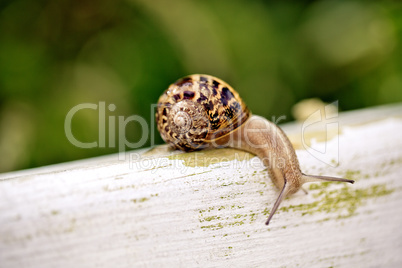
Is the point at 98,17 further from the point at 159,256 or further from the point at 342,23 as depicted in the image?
the point at 159,256

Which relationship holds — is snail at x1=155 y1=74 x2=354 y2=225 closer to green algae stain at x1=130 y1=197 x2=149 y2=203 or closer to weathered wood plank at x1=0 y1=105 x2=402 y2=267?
weathered wood plank at x1=0 y1=105 x2=402 y2=267

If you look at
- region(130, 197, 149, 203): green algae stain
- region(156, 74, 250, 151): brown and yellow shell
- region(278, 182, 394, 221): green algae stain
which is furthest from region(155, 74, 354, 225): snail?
region(130, 197, 149, 203): green algae stain

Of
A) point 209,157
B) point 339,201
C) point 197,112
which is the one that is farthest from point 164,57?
point 339,201

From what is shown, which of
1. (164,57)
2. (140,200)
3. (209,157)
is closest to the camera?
(140,200)

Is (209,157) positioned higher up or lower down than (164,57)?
lower down

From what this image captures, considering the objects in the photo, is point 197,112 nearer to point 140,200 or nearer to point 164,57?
point 140,200

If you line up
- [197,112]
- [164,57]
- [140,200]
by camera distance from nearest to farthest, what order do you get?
[140,200], [197,112], [164,57]

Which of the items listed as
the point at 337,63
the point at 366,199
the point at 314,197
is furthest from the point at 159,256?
the point at 337,63

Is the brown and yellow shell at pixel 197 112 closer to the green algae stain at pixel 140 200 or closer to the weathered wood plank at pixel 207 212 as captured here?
the weathered wood plank at pixel 207 212
